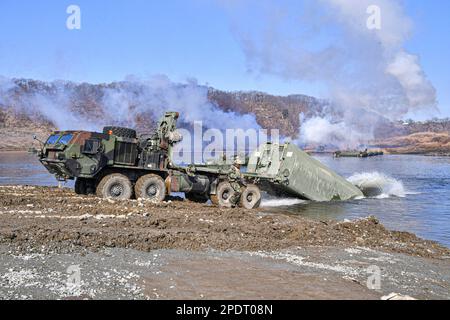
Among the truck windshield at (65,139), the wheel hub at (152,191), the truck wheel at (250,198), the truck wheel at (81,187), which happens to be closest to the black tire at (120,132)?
the truck windshield at (65,139)

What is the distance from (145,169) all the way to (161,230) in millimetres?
5440

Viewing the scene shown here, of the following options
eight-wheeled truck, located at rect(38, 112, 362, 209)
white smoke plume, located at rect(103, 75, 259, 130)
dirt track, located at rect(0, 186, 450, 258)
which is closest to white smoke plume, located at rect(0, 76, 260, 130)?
white smoke plume, located at rect(103, 75, 259, 130)

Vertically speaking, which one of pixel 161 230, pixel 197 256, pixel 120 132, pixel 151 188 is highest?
pixel 120 132

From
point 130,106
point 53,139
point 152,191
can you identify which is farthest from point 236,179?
point 130,106

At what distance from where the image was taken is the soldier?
1605 cm

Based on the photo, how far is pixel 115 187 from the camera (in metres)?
14.5

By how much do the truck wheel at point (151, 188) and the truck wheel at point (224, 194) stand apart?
6.26 ft

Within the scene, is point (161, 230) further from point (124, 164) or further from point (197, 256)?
point (124, 164)

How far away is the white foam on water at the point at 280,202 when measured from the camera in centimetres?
1850

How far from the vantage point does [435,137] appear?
97.1 metres

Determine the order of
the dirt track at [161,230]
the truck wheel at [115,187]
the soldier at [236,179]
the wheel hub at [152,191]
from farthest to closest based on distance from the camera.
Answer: the soldier at [236,179] < the wheel hub at [152,191] < the truck wheel at [115,187] < the dirt track at [161,230]

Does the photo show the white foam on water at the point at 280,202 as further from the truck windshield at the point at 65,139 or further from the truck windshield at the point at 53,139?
the truck windshield at the point at 53,139

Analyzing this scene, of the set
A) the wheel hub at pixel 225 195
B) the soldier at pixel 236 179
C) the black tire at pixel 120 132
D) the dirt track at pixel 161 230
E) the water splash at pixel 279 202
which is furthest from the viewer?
the water splash at pixel 279 202
